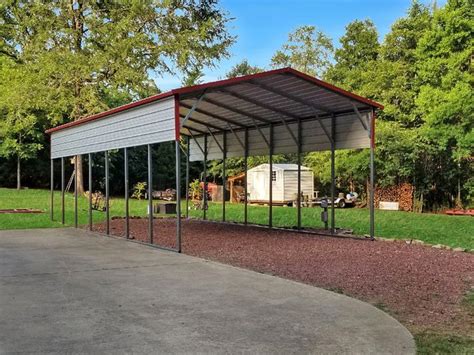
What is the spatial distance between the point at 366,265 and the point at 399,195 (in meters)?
16.6

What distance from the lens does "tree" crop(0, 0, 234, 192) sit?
25828mm

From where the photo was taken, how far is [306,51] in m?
40.9

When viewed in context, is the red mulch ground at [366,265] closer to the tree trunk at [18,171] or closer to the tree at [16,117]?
the tree at [16,117]

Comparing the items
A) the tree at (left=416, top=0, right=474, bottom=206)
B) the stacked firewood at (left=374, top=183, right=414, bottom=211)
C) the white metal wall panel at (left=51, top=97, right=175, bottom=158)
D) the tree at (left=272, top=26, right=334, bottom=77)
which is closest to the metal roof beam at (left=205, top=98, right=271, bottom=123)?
the white metal wall panel at (left=51, top=97, right=175, bottom=158)

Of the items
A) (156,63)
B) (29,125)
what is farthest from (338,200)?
(29,125)

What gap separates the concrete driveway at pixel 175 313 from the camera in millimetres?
4402

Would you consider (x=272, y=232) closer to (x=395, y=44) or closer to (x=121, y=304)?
(x=121, y=304)

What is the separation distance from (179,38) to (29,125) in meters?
9.49

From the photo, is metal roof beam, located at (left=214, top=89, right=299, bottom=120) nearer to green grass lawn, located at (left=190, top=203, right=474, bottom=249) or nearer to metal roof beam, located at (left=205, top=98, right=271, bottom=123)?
metal roof beam, located at (left=205, top=98, right=271, bottom=123)

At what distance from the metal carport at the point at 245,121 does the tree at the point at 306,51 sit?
24.7 meters

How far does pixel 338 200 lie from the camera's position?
85.9 feet

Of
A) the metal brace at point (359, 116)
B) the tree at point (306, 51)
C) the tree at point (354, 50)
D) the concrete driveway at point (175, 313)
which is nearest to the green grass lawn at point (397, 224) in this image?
the metal brace at point (359, 116)

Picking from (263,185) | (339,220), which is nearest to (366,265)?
(339,220)

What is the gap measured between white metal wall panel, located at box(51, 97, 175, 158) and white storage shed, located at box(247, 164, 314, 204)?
14.4 meters
